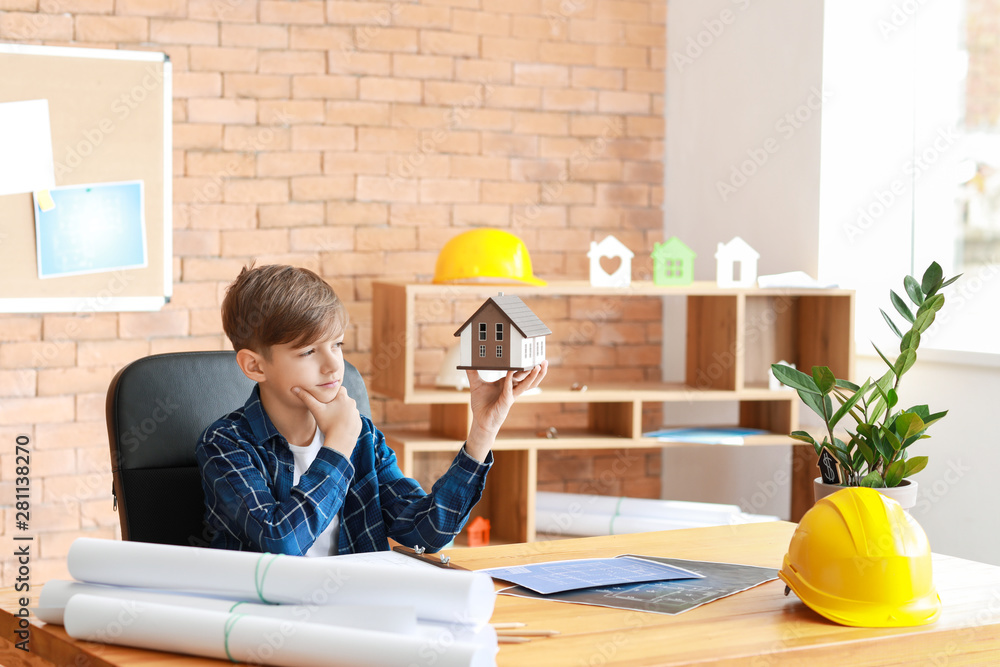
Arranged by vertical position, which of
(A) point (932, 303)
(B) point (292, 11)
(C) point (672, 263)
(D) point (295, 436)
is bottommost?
(D) point (295, 436)

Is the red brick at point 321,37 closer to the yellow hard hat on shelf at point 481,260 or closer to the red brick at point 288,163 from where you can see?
the red brick at point 288,163

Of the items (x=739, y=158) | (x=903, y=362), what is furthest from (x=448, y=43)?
(x=903, y=362)

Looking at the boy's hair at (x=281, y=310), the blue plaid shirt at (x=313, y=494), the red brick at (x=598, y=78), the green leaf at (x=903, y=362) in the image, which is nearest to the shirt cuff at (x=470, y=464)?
the blue plaid shirt at (x=313, y=494)

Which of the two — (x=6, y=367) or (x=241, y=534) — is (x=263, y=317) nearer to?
(x=241, y=534)

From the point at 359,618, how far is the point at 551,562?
0.48 m

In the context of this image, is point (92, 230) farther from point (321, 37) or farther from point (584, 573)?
point (584, 573)

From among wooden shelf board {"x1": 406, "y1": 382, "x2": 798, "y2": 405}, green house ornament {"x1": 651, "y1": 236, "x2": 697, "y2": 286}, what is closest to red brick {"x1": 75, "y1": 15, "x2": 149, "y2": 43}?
wooden shelf board {"x1": 406, "y1": 382, "x2": 798, "y2": 405}

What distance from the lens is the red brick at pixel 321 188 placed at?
125 inches

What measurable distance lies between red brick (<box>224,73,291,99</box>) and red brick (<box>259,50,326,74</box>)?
24mm

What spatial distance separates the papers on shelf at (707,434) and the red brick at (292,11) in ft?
5.30

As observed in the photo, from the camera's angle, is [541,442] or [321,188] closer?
[541,442]

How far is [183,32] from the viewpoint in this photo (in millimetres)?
3006

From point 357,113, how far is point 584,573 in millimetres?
2169

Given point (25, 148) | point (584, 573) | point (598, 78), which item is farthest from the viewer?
point (598, 78)
